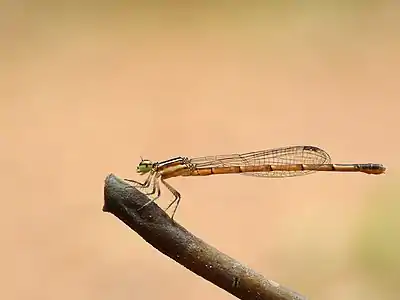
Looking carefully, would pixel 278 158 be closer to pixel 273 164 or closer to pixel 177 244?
pixel 273 164

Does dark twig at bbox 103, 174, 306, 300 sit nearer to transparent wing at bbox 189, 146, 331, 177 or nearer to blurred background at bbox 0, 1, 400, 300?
transparent wing at bbox 189, 146, 331, 177

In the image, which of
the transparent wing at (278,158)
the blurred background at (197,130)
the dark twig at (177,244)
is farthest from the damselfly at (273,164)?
the blurred background at (197,130)

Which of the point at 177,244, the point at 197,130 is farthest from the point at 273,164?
the point at 197,130

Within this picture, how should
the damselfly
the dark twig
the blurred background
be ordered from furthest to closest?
the blurred background < the damselfly < the dark twig

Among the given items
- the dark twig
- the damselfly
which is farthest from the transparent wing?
the dark twig

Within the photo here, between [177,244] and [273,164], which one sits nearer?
[177,244]

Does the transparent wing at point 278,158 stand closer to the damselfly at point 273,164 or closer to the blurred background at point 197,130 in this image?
the damselfly at point 273,164

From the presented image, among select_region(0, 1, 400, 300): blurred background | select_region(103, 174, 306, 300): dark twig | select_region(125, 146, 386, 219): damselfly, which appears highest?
select_region(0, 1, 400, 300): blurred background
